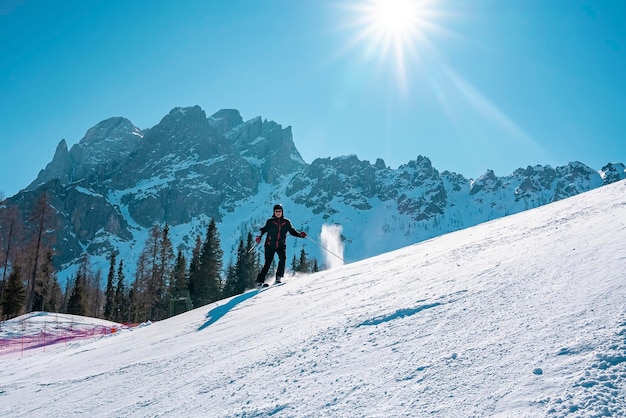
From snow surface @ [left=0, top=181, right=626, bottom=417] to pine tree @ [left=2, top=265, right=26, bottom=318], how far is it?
3856 cm

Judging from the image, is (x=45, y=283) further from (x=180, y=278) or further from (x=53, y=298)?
(x=53, y=298)

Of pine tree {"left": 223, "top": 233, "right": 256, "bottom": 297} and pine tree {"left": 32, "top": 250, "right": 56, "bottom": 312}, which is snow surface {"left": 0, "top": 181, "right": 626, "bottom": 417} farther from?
pine tree {"left": 223, "top": 233, "right": 256, "bottom": 297}

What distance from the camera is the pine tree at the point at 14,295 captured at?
38.1m

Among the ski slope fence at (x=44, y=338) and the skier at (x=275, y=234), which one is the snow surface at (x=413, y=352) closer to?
the skier at (x=275, y=234)

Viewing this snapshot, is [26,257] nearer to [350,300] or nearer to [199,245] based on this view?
[199,245]

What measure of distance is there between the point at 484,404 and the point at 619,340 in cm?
98

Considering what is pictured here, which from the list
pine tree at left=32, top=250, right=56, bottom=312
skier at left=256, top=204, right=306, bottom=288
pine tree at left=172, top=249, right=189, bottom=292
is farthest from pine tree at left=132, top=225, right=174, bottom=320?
skier at left=256, top=204, right=306, bottom=288

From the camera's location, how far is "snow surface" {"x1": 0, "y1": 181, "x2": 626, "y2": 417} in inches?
97.1

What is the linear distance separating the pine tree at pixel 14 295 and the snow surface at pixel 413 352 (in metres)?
38.6

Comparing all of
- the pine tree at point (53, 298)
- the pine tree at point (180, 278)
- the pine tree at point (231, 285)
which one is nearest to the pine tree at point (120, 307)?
the pine tree at point (53, 298)

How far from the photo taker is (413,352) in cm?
330

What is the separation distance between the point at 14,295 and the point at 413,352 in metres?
45.5

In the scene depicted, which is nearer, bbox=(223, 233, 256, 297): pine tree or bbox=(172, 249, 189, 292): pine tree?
bbox=(172, 249, 189, 292): pine tree

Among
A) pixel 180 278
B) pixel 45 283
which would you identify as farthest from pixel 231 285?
pixel 45 283
